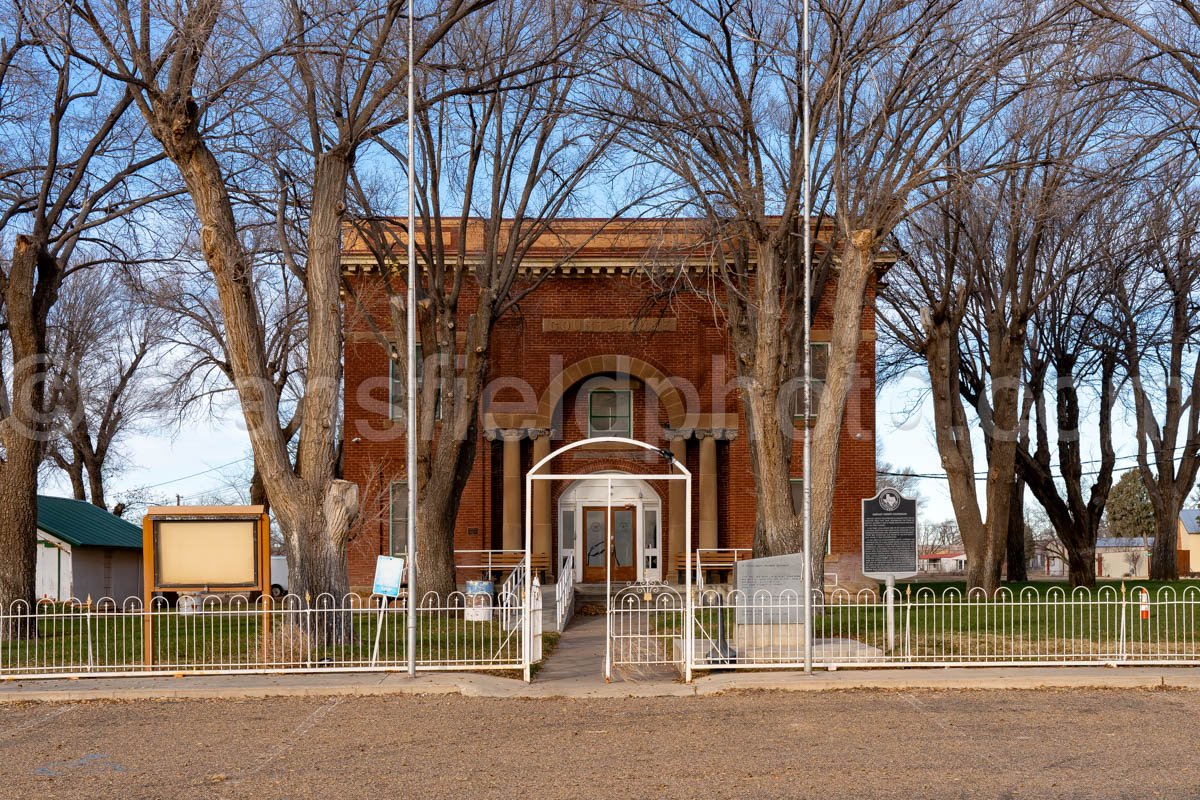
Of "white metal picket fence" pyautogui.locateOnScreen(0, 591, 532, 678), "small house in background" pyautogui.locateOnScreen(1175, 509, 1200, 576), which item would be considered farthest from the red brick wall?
"small house in background" pyautogui.locateOnScreen(1175, 509, 1200, 576)

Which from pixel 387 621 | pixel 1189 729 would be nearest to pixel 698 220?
pixel 387 621

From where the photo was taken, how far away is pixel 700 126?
68.6 ft

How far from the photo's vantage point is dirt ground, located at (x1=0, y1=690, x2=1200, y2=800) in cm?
948

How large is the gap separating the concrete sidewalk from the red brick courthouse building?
1894 cm

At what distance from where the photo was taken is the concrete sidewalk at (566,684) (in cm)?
1423

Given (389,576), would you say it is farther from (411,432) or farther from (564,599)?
(564,599)

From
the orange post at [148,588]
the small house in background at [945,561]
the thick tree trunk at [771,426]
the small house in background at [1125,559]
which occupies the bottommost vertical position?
the small house in background at [945,561]

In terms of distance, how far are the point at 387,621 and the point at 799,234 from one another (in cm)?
950

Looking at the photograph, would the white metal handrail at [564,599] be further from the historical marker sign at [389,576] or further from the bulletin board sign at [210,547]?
the bulletin board sign at [210,547]

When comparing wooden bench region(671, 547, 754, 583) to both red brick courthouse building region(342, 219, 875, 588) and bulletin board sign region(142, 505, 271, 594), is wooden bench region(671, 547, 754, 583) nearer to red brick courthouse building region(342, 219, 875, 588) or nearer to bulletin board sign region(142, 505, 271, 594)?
red brick courthouse building region(342, 219, 875, 588)

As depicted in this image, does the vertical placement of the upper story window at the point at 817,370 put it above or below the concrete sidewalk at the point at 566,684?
above

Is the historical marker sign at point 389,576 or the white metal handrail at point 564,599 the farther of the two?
the white metal handrail at point 564,599

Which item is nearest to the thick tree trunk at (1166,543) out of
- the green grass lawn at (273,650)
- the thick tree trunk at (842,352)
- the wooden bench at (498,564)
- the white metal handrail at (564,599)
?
the wooden bench at (498,564)

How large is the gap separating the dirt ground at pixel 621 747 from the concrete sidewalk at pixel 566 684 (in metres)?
0.27
